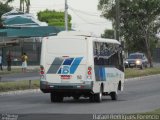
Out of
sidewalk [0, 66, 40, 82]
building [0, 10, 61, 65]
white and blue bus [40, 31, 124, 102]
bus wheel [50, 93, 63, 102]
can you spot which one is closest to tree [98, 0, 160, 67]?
building [0, 10, 61, 65]

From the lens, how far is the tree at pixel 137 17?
67.7m

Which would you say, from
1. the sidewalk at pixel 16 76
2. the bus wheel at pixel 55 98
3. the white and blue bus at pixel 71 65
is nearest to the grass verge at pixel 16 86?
the sidewalk at pixel 16 76

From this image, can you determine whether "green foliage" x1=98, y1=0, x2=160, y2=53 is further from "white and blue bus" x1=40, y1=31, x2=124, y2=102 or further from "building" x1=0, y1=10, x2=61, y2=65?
"white and blue bus" x1=40, y1=31, x2=124, y2=102

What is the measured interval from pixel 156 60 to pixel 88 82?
80894 millimetres

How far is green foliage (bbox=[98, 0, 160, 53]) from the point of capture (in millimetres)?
67688

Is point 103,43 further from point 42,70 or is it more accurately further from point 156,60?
point 156,60

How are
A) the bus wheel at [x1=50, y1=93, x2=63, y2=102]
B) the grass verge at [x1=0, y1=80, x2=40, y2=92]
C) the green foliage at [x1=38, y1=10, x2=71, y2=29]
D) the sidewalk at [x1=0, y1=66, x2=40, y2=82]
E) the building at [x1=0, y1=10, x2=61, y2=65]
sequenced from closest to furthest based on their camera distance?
the bus wheel at [x1=50, y1=93, x2=63, y2=102]
the grass verge at [x1=0, y1=80, x2=40, y2=92]
the sidewalk at [x1=0, y1=66, x2=40, y2=82]
the building at [x1=0, y1=10, x2=61, y2=65]
the green foliage at [x1=38, y1=10, x2=71, y2=29]

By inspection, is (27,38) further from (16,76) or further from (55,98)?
(55,98)

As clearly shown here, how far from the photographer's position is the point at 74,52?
87.2 feet

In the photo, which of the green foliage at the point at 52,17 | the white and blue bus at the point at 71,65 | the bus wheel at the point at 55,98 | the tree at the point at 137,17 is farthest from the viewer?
the green foliage at the point at 52,17

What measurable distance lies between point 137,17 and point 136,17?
0.67ft

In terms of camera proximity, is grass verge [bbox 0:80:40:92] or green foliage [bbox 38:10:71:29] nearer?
grass verge [bbox 0:80:40:92]

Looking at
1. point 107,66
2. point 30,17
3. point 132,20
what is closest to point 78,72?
point 107,66

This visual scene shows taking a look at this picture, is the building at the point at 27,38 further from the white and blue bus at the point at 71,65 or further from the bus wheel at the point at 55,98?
the white and blue bus at the point at 71,65
